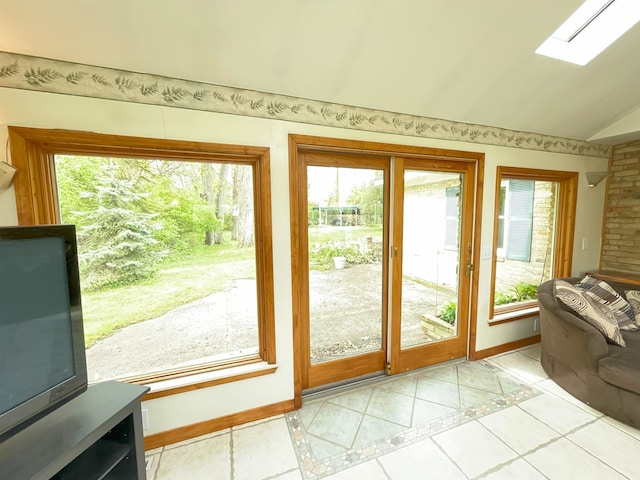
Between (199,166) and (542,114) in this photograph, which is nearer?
(199,166)

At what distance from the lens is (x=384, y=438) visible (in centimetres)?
167

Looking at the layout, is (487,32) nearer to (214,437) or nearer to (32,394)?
(32,394)

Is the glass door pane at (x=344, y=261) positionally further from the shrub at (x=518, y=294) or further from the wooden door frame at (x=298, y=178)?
the shrub at (x=518, y=294)

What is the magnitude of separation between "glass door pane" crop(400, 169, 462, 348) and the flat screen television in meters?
2.17

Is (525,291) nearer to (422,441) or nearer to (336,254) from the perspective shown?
(422,441)

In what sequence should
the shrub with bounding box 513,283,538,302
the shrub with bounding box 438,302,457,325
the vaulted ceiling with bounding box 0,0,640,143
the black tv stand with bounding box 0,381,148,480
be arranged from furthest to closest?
the shrub with bounding box 513,283,538,302 → the shrub with bounding box 438,302,457,325 → the vaulted ceiling with bounding box 0,0,640,143 → the black tv stand with bounding box 0,381,148,480

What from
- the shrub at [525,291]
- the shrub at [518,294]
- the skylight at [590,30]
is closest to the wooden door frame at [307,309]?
the skylight at [590,30]

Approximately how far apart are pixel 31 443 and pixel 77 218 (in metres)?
1.10

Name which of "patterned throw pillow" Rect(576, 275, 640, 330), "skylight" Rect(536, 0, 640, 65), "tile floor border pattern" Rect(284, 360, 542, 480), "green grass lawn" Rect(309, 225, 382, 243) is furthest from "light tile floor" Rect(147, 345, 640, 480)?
"skylight" Rect(536, 0, 640, 65)

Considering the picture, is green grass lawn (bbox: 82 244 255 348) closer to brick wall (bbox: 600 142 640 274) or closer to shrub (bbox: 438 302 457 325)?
shrub (bbox: 438 302 457 325)

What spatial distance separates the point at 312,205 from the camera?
6.63 feet

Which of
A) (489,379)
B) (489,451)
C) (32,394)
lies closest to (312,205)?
(32,394)

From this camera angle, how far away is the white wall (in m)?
1.29


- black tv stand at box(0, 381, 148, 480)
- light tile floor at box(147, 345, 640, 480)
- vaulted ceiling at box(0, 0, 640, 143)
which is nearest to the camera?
black tv stand at box(0, 381, 148, 480)
